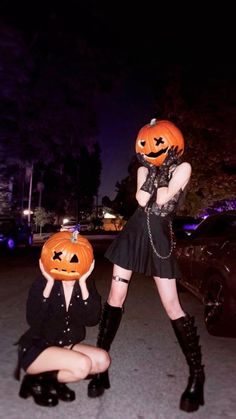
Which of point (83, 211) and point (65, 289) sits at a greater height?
point (65, 289)

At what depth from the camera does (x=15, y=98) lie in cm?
2581

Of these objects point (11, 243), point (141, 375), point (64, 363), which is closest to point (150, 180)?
point (64, 363)

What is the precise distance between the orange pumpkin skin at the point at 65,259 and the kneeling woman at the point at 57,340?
73 mm

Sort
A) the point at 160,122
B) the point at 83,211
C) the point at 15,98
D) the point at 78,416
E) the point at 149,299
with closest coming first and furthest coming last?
the point at 78,416
the point at 160,122
the point at 149,299
the point at 15,98
the point at 83,211

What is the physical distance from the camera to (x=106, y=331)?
3.97 m

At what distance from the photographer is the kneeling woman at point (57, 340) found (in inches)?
145

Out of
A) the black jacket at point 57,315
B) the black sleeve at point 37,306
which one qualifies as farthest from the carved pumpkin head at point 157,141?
the black sleeve at point 37,306

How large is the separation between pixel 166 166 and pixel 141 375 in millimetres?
1887

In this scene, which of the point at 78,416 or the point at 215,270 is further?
the point at 215,270

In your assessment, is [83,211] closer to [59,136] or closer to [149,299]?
[59,136]

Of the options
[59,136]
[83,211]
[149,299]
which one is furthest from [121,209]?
[149,299]

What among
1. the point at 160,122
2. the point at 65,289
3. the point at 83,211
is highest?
the point at 160,122

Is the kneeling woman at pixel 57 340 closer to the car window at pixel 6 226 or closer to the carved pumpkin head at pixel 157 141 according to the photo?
the carved pumpkin head at pixel 157 141

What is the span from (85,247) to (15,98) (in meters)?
23.1
